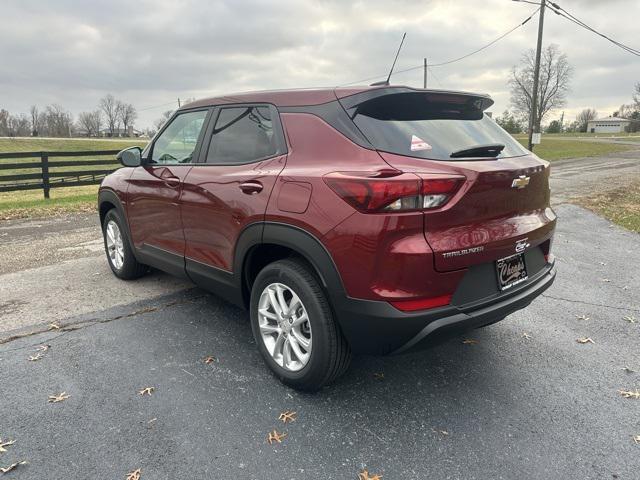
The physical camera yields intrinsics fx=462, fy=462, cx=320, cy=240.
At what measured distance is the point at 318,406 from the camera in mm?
2723

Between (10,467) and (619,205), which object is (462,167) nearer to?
(10,467)

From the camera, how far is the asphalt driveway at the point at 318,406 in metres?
2.26

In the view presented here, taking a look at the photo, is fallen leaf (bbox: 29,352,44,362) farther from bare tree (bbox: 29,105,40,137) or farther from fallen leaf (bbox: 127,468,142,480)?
bare tree (bbox: 29,105,40,137)

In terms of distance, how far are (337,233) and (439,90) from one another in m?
1.15

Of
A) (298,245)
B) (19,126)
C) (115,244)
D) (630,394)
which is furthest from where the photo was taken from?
(19,126)

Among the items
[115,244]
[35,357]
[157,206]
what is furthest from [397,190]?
[115,244]

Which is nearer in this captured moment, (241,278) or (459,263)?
(459,263)

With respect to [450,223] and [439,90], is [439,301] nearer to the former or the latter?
[450,223]

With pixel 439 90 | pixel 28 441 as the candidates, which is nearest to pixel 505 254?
pixel 439 90

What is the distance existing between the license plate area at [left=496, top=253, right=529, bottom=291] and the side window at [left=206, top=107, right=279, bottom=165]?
151 centimetres

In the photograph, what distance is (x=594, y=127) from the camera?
11006 centimetres

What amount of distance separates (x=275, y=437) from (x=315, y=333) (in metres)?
0.58

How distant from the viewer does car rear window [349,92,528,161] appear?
252 cm

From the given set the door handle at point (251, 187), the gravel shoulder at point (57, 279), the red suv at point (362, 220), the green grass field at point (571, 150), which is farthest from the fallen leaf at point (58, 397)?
the green grass field at point (571, 150)
